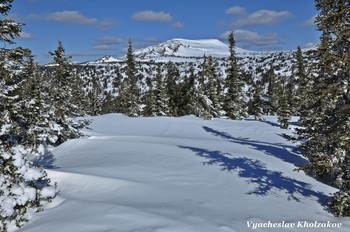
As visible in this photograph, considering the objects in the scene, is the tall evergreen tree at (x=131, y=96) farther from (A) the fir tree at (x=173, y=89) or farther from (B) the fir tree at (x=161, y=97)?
(A) the fir tree at (x=173, y=89)

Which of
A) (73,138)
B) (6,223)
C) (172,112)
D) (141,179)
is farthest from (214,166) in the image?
(172,112)

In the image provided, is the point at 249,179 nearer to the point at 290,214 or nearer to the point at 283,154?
the point at 290,214

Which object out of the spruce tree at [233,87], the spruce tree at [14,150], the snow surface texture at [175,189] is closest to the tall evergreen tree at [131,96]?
the spruce tree at [233,87]

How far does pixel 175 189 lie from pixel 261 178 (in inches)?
148

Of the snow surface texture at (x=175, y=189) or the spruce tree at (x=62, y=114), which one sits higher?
the spruce tree at (x=62, y=114)

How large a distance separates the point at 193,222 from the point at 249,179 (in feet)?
17.9

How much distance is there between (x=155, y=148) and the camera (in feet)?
62.6

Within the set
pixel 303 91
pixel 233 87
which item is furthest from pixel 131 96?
pixel 303 91

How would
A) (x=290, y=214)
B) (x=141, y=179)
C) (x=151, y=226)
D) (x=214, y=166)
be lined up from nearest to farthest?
(x=151, y=226), (x=290, y=214), (x=141, y=179), (x=214, y=166)

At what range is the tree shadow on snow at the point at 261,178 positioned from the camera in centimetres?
1270

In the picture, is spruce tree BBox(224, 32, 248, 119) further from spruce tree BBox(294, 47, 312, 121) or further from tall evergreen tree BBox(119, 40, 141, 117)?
tall evergreen tree BBox(119, 40, 141, 117)

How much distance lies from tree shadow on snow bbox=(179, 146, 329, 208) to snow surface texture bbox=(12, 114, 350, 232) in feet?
0.13

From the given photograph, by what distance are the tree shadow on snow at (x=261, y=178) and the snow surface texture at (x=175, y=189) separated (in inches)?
1.5

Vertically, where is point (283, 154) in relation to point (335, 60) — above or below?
below
